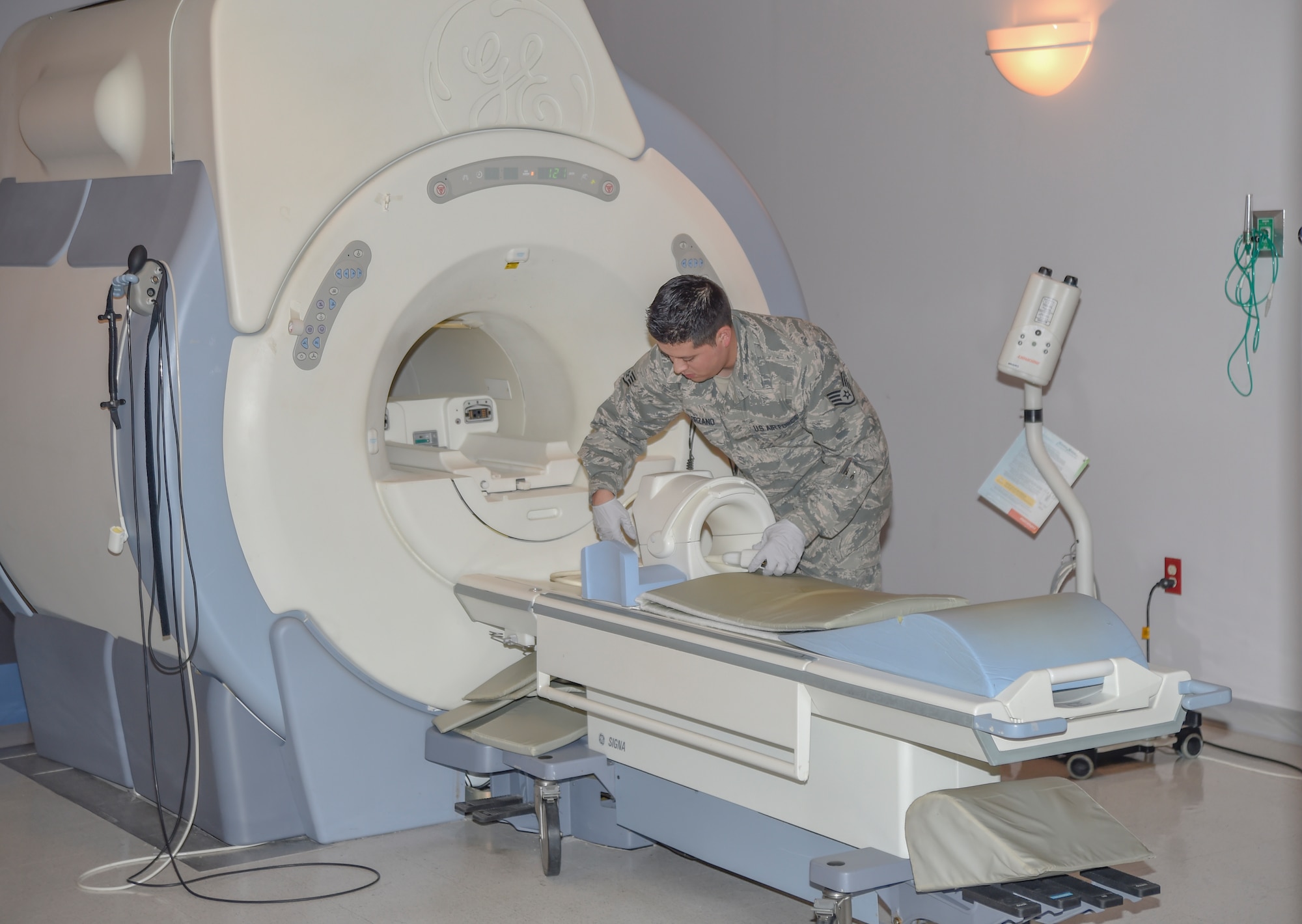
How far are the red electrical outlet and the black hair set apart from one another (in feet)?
5.80

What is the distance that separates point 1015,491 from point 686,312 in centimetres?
151

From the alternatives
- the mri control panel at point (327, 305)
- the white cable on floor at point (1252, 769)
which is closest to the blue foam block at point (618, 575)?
the mri control panel at point (327, 305)

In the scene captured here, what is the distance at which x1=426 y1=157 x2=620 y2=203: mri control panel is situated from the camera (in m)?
2.75

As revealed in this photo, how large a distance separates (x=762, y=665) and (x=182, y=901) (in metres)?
1.29

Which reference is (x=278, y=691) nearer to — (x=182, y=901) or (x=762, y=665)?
(x=182, y=901)

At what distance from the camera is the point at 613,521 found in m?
2.90

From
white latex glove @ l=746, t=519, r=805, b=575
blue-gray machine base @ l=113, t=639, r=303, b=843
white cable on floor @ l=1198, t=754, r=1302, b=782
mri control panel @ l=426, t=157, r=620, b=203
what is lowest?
white cable on floor @ l=1198, t=754, r=1302, b=782

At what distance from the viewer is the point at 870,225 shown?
4.57 meters

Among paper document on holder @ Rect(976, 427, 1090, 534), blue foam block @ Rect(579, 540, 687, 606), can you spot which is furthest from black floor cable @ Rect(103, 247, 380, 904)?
paper document on holder @ Rect(976, 427, 1090, 534)

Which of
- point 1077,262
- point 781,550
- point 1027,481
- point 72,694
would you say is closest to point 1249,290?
point 1077,262

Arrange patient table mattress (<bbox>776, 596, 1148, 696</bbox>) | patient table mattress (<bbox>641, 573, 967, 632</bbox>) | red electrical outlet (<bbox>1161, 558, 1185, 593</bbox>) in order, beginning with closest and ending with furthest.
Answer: patient table mattress (<bbox>776, 596, 1148, 696</bbox>)
patient table mattress (<bbox>641, 573, 967, 632</bbox>)
red electrical outlet (<bbox>1161, 558, 1185, 593</bbox>)

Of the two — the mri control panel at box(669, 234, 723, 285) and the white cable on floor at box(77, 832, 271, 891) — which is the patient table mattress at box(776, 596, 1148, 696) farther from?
the white cable on floor at box(77, 832, 271, 891)

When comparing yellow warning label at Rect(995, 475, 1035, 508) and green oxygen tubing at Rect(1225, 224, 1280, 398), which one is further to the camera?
yellow warning label at Rect(995, 475, 1035, 508)

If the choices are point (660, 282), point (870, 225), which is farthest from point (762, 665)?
point (870, 225)
